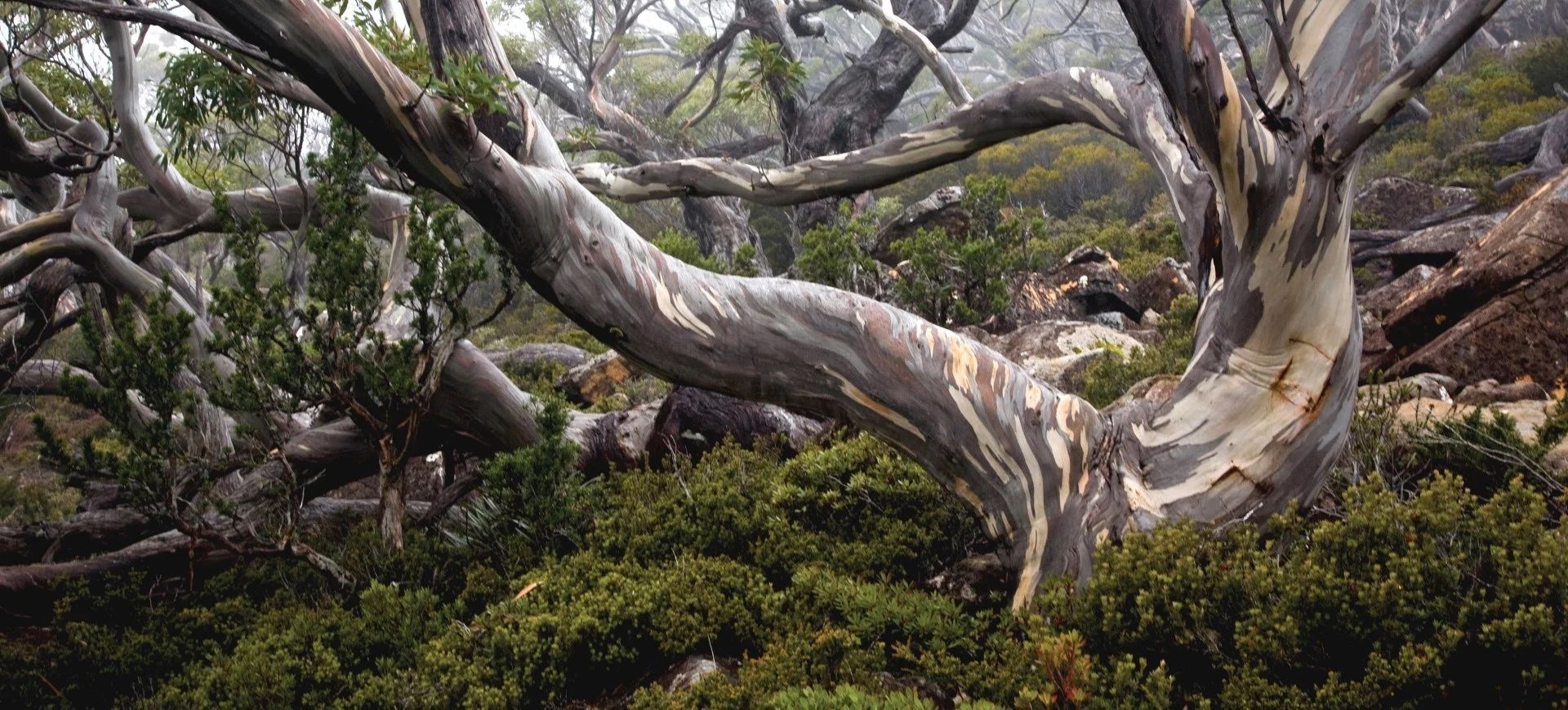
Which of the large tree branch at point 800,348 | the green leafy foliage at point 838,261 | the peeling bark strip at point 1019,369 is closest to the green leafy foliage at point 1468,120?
the green leafy foliage at point 838,261

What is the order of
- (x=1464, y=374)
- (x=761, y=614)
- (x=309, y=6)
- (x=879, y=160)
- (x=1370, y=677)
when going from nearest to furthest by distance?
(x=1370, y=677) → (x=309, y=6) → (x=761, y=614) → (x=1464, y=374) → (x=879, y=160)

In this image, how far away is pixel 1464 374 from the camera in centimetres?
532

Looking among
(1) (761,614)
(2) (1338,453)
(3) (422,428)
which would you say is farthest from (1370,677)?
(3) (422,428)

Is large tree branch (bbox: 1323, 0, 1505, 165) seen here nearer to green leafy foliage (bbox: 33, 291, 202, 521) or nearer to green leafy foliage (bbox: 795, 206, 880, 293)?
green leafy foliage (bbox: 33, 291, 202, 521)

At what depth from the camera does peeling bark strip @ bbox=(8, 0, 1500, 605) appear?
3.13m

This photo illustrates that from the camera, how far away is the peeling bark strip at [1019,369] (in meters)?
3.13

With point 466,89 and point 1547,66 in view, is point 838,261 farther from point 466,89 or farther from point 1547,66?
point 1547,66

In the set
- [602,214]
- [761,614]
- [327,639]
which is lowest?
[327,639]

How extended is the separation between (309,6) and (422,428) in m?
2.84

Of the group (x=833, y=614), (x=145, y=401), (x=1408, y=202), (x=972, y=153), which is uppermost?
(x=972, y=153)

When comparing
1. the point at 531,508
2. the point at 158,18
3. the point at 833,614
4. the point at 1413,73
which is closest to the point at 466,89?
the point at 158,18

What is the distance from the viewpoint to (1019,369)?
3.77 metres

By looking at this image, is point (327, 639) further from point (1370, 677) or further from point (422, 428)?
point (1370, 677)

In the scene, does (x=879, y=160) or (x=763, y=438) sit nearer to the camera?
(x=763, y=438)
